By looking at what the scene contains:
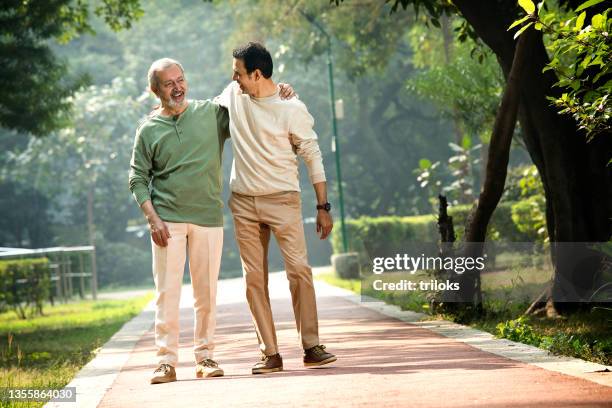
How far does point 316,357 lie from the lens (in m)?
9.02

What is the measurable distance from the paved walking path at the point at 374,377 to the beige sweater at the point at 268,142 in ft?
4.25

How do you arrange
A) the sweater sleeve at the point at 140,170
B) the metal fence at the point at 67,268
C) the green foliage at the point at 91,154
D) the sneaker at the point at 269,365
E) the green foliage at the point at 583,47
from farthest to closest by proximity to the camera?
the green foliage at the point at 91,154
the metal fence at the point at 67,268
the sneaker at the point at 269,365
the sweater sleeve at the point at 140,170
the green foliage at the point at 583,47

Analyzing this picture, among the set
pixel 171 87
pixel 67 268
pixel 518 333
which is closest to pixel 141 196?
pixel 171 87

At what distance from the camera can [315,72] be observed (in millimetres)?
58469

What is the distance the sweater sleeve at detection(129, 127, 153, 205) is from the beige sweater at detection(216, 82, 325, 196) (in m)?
0.58

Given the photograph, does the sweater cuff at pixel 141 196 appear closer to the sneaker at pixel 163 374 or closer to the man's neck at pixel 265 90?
the man's neck at pixel 265 90

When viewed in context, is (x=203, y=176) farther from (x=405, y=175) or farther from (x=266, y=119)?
(x=405, y=175)

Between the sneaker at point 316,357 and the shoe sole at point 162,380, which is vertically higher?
the sneaker at point 316,357

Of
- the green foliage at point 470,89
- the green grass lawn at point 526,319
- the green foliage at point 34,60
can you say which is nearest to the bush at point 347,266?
the green foliage at point 470,89

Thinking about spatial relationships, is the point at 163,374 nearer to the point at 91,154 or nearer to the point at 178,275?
the point at 178,275

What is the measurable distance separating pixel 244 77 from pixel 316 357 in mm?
1969

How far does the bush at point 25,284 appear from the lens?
28766 mm

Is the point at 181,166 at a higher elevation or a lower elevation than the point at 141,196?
higher

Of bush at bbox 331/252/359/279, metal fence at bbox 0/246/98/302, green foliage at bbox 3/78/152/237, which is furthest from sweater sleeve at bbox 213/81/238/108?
green foliage at bbox 3/78/152/237
